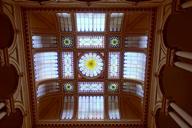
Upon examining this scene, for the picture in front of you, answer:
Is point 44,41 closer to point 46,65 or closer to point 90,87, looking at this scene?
point 46,65

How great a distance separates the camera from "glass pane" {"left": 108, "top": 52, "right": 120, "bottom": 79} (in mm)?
26172

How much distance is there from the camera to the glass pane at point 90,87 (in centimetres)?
2706

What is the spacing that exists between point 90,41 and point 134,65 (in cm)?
442

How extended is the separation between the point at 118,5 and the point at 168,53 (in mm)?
4916

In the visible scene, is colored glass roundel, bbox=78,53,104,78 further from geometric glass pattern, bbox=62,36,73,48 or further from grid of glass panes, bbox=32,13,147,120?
geometric glass pattern, bbox=62,36,73,48

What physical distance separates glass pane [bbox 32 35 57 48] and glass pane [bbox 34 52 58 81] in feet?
2.73

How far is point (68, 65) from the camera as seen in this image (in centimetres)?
2642

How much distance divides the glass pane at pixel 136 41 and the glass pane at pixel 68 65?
507 centimetres

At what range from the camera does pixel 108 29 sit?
25188 mm

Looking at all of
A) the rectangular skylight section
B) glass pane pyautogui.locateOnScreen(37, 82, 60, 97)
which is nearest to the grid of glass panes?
the rectangular skylight section

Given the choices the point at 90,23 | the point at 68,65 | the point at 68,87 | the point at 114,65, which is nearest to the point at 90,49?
the point at 90,23

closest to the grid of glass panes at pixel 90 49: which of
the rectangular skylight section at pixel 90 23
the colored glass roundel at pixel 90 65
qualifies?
the rectangular skylight section at pixel 90 23

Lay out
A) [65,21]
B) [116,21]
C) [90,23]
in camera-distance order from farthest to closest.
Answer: [90,23], [65,21], [116,21]

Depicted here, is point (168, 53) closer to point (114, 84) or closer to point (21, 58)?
point (114, 84)
